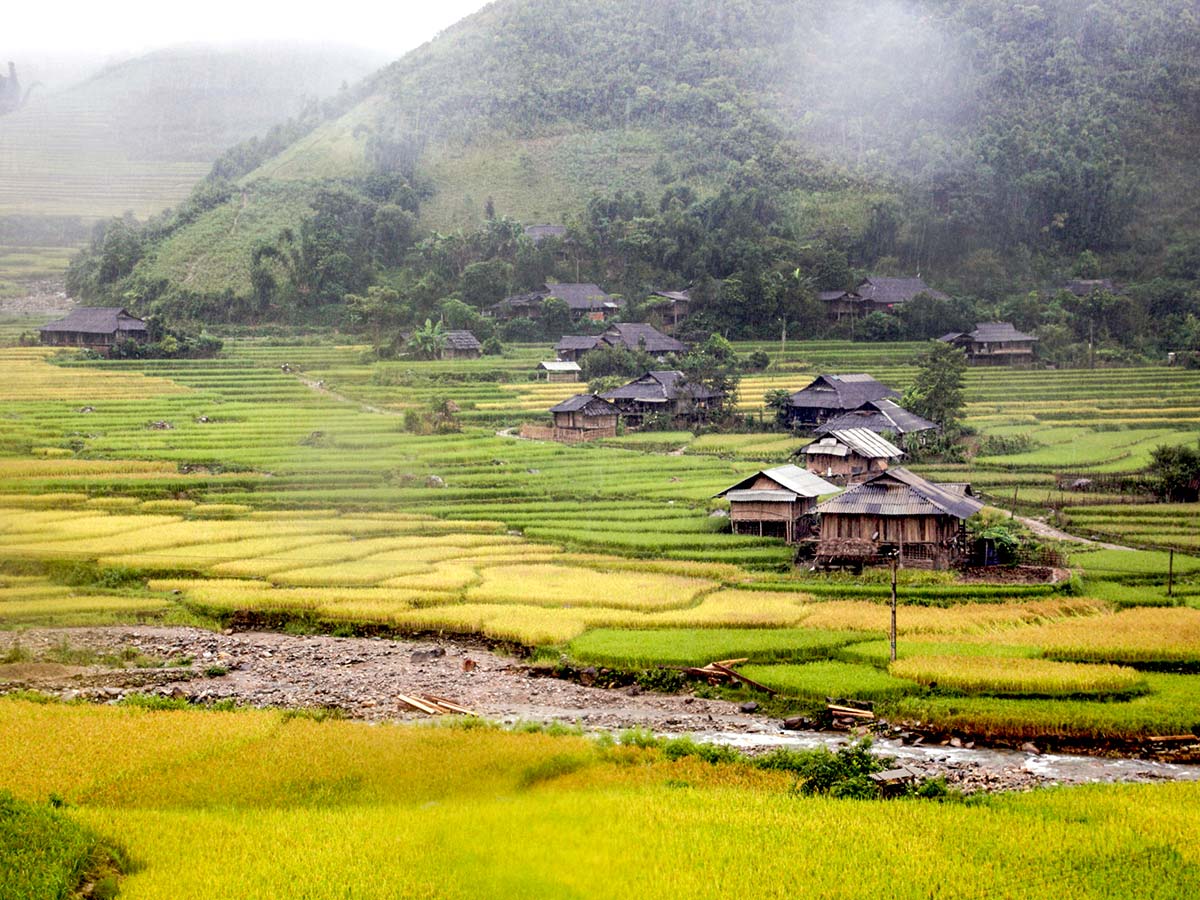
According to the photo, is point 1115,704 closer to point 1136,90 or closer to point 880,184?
point 880,184

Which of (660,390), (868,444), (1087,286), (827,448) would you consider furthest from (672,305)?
(868,444)

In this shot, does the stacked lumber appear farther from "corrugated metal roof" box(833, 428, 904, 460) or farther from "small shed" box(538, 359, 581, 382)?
"small shed" box(538, 359, 581, 382)

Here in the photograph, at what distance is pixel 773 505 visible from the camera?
28328mm

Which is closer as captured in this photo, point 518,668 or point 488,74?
point 518,668

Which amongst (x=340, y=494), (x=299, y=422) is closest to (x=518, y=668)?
(x=340, y=494)

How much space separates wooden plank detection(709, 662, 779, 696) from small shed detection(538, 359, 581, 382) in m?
33.3

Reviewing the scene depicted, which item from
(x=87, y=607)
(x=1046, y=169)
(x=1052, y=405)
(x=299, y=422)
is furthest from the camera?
(x=1046, y=169)

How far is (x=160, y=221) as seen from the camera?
6031 cm

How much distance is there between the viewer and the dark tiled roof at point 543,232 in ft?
207

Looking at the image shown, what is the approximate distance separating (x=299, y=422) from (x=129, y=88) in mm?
28342

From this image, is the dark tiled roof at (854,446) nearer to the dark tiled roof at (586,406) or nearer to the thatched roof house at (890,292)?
the dark tiled roof at (586,406)

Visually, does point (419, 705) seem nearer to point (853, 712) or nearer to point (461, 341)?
point (853, 712)

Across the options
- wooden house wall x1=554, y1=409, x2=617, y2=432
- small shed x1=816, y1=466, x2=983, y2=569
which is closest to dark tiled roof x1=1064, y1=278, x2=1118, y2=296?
wooden house wall x1=554, y1=409, x2=617, y2=432

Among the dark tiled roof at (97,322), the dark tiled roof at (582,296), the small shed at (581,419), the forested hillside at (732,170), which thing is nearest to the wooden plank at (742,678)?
the small shed at (581,419)
